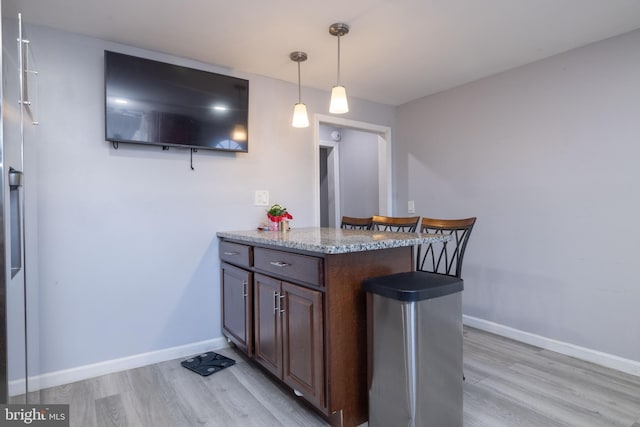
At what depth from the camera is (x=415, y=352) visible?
1432 millimetres

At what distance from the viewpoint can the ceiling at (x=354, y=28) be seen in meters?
1.94

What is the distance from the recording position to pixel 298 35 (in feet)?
7.38

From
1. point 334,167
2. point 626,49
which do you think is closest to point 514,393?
point 626,49

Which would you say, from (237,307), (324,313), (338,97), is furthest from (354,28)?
(237,307)

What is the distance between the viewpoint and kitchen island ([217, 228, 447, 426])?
157cm

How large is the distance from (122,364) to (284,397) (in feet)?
3.96

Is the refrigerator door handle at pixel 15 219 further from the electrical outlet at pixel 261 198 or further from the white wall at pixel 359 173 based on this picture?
the white wall at pixel 359 173

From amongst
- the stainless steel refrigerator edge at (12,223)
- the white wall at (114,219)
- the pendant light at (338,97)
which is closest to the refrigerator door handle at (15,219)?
the stainless steel refrigerator edge at (12,223)

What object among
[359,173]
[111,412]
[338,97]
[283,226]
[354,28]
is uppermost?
[354,28]

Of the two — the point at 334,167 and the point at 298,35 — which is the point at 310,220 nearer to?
the point at 298,35

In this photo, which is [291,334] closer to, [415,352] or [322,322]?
[322,322]

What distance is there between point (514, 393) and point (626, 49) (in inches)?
92.0

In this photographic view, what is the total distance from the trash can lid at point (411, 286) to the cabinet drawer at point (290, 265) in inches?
9.5

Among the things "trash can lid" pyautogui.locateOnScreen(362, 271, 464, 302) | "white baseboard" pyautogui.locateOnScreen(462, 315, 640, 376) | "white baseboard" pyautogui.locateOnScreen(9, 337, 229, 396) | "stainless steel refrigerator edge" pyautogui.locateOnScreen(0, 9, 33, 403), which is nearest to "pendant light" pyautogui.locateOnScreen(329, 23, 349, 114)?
"trash can lid" pyautogui.locateOnScreen(362, 271, 464, 302)
